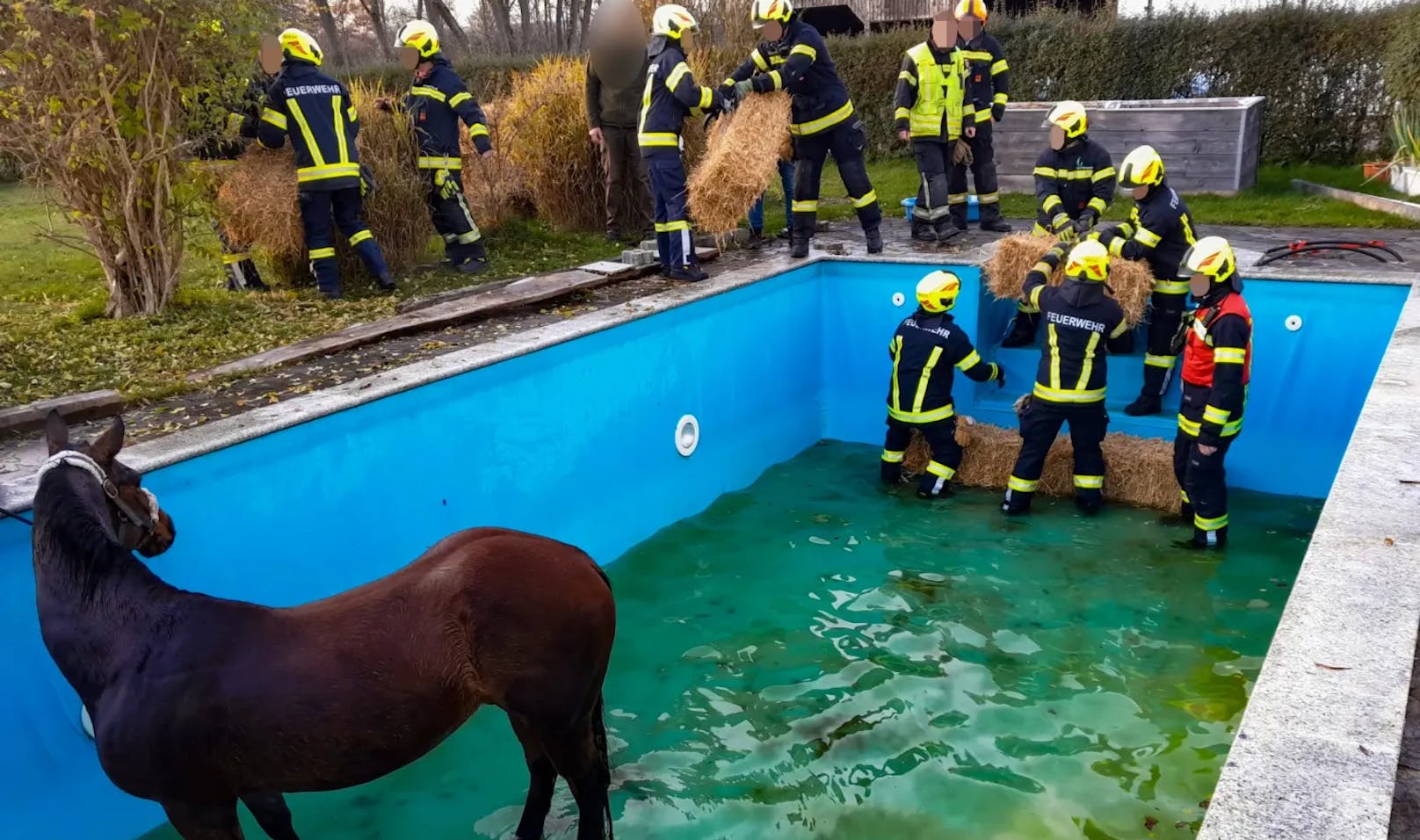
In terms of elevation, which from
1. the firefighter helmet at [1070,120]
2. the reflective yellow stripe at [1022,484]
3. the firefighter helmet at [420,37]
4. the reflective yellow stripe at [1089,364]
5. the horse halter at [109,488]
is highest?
the firefighter helmet at [420,37]

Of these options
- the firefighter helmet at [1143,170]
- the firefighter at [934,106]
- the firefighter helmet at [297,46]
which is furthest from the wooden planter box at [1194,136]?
the firefighter helmet at [297,46]

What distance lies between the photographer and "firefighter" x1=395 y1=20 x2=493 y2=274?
8.77m

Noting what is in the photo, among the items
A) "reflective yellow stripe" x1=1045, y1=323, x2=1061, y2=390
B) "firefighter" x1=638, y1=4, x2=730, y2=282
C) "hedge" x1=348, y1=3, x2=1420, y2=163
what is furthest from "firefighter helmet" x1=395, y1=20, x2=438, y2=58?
"reflective yellow stripe" x1=1045, y1=323, x2=1061, y2=390

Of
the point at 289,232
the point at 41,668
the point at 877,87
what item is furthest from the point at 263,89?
the point at 877,87

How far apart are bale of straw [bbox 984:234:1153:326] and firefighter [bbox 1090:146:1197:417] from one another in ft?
0.37

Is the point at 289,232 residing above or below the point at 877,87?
below

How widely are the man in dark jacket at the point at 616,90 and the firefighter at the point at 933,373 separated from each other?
397 cm

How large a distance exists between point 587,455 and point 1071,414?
3.25 meters

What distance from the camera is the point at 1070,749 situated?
4430 mm

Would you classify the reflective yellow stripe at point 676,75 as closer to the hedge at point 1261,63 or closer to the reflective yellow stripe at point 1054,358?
the reflective yellow stripe at point 1054,358

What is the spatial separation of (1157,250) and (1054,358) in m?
1.60

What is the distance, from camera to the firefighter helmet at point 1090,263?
662cm

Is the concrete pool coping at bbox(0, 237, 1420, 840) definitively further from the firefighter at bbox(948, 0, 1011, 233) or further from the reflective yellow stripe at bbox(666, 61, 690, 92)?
the firefighter at bbox(948, 0, 1011, 233)

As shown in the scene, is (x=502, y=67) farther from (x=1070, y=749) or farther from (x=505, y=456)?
(x=1070, y=749)
